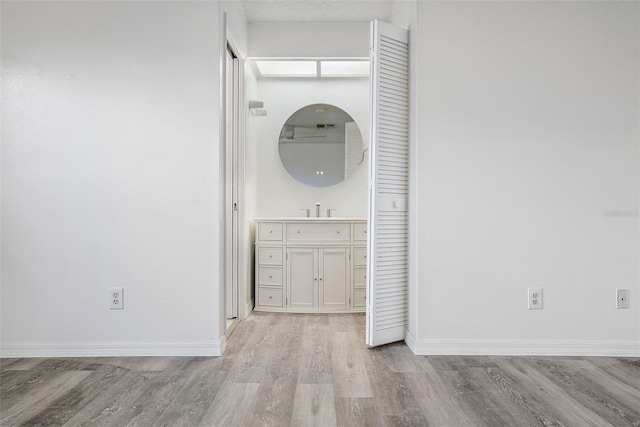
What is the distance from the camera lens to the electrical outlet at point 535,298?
2625 mm

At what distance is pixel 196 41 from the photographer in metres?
2.60

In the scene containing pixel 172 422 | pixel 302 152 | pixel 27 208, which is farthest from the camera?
pixel 302 152

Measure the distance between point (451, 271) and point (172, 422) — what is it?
1734mm

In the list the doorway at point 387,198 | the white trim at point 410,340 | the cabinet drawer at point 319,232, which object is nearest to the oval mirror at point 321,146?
the cabinet drawer at point 319,232

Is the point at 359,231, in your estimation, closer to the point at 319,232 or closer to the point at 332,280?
the point at 319,232

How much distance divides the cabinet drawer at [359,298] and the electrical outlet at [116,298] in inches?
74.8

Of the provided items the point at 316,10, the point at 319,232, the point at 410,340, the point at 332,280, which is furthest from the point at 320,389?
the point at 316,10

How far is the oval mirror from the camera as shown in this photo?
4281 millimetres

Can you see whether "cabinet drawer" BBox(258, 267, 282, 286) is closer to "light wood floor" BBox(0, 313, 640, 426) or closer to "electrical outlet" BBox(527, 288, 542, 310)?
"light wood floor" BBox(0, 313, 640, 426)

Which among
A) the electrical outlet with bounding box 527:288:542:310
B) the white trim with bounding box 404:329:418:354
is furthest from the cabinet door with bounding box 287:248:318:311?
the electrical outlet with bounding box 527:288:542:310

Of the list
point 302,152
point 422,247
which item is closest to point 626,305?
point 422,247

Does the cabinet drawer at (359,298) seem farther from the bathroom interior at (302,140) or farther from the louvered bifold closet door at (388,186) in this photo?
the louvered bifold closet door at (388,186)

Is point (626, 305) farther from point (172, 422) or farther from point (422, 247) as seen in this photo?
point (172, 422)

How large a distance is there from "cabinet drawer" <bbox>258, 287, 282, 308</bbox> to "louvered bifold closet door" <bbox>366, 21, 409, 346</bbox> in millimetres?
1217
